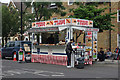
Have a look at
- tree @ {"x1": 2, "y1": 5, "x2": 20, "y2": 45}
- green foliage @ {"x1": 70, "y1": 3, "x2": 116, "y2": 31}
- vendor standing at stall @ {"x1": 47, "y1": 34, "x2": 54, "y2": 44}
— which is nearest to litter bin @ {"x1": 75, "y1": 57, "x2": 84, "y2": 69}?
vendor standing at stall @ {"x1": 47, "y1": 34, "x2": 54, "y2": 44}

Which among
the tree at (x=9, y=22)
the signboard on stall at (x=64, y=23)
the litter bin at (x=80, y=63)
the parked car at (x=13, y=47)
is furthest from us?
the tree at (x=9, y=22)

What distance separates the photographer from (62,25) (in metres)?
14.4

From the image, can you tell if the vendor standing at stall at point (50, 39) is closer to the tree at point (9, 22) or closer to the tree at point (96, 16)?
the tree at point (96, 16)

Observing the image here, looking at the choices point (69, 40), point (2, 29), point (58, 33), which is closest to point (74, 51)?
point (69, 40)

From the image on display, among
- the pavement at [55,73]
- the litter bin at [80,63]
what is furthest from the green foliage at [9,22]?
the litter bin at [80,63]

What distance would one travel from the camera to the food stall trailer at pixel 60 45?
14143mm

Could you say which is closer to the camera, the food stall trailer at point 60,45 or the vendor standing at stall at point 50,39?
the food stall trailer at point 60,45

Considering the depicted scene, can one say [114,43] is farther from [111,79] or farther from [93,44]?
[111,79]

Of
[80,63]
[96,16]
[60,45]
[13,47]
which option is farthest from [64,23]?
[13,47]

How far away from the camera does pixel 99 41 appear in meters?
26.8

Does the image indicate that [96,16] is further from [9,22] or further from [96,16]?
[9,22]

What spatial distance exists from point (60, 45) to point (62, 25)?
143 cm

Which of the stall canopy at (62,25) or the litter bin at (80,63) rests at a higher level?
the stall canopy at (62,25)

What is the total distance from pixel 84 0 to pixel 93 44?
9.67 m
